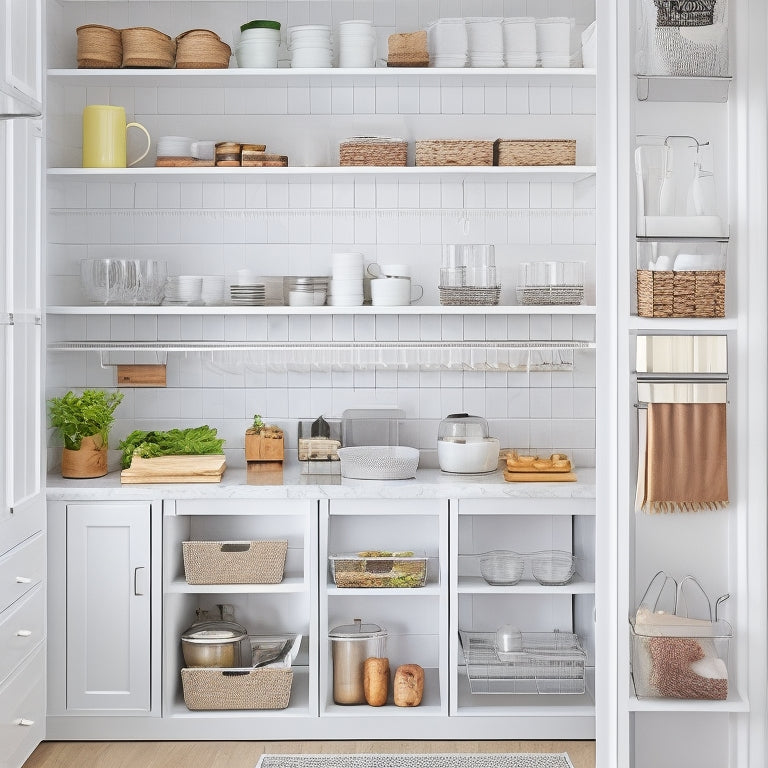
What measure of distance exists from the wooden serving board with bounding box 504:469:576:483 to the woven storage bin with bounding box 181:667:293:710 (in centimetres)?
103

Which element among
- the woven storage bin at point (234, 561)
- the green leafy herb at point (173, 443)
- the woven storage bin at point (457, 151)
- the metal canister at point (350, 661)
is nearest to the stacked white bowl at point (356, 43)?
the woven storage bin at point (457, 151)

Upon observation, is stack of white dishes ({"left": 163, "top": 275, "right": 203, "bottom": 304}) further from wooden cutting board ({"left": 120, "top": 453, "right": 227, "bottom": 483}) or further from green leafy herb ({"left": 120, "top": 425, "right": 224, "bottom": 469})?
wooden cutting board ({"left": 120, "top": 453, "right": 227, "bottom": 483})

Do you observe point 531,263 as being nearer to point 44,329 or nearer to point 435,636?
point 435,636

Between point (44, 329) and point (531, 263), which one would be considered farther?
point (531, 263)

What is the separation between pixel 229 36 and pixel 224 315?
1.09 meters

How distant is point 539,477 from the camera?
352 cm

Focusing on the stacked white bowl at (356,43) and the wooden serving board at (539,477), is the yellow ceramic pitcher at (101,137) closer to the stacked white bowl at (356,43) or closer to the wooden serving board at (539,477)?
the stacked white bowl at (356,43)

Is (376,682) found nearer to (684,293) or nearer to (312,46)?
(684,293)

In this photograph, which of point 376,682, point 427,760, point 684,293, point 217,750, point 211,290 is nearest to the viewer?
point 684,293

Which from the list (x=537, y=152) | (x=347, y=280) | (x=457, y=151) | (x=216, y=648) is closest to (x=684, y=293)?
(x=537, y=152)

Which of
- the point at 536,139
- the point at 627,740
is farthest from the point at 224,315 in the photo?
the point at 627,740

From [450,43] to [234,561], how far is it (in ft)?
6.61

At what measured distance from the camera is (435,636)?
3.93 metres

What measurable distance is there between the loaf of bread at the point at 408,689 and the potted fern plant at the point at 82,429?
51.5 inches
